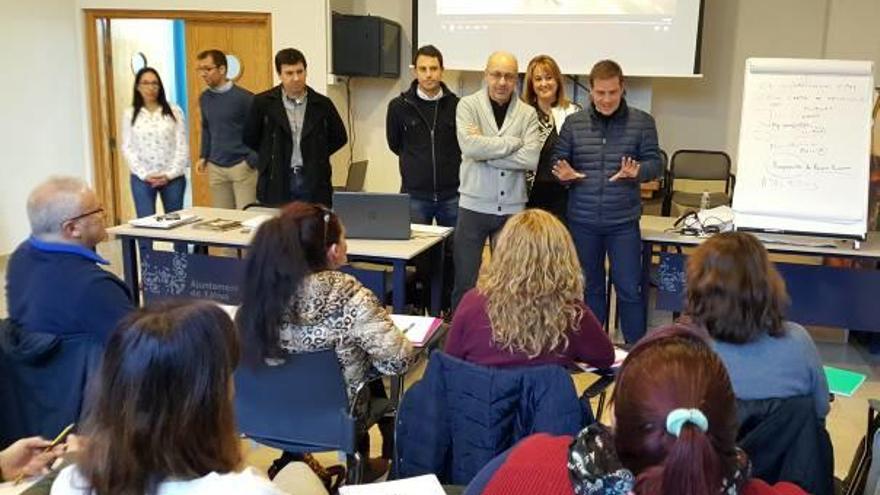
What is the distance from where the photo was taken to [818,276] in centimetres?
403

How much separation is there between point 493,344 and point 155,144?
3755 millimetres

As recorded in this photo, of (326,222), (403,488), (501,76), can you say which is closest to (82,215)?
(326,222)

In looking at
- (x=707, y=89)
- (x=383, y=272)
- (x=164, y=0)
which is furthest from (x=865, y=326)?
(x=164, y=0)

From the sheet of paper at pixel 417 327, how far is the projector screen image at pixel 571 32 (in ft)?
12.8

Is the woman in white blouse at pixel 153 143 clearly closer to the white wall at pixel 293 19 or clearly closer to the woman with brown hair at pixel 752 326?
the white wall at pixel 293 19

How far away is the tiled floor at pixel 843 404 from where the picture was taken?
3123 mm

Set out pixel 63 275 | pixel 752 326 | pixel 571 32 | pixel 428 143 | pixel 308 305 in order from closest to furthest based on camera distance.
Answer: pixel 752 326
pixel 63 275
pixel 308 305
pixel 428 143
pixel 571 32

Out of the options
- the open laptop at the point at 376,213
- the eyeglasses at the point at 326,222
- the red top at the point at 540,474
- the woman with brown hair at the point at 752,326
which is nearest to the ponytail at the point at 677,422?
the red top at the point at 540,474

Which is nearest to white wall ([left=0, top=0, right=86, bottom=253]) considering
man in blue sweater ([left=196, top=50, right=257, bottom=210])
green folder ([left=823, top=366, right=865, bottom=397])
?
man in blue sweater ([left=196, top=50, right=257, bottom=210])

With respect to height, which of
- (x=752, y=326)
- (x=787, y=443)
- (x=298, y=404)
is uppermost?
(x=752, y=326)

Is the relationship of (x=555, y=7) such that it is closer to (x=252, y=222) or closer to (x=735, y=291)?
(x=252, y=222)

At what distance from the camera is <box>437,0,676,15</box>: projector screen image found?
598cm

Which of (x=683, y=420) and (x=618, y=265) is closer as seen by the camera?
(x=683, y=420)

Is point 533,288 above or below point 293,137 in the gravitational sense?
below
